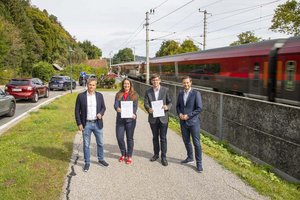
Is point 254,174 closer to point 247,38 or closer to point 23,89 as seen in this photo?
point 23,89

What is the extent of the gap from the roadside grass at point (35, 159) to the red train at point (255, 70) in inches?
319

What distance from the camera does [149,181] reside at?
18.0 feet

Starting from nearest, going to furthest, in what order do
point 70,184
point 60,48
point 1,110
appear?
point 70,184 → point 1,110 → point 60,48

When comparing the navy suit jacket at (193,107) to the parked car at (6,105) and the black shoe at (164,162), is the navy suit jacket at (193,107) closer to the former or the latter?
the black shoe at (164,162)

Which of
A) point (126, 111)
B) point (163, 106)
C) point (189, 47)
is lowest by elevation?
point (126, 111)

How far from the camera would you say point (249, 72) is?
15141 mm

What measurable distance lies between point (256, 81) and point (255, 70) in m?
0.50

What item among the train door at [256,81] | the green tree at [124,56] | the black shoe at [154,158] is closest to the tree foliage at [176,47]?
the train door at [256,81]

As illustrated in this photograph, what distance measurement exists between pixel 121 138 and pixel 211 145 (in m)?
2.92

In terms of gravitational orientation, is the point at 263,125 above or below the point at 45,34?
below

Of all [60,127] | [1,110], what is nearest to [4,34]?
[1,110]

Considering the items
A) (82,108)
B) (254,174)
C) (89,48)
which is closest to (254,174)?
(254,174)

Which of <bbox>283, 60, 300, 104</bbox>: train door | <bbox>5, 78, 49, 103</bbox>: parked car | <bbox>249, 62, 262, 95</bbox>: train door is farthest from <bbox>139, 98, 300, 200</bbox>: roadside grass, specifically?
<bbox>5, 78, 49, 103</bbox>: parked car

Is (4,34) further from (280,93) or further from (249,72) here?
(280,93)
